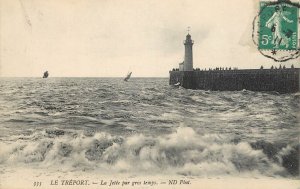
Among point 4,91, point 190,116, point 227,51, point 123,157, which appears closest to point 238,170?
point 190,116

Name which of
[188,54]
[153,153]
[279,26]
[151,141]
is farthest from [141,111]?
[279,26]

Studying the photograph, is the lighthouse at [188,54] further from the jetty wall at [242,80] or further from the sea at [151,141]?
the sea at [151,141]

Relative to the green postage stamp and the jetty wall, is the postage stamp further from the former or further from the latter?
the jetty wall

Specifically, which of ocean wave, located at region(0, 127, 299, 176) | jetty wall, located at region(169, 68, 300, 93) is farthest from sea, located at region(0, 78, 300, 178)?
jetty wall, located at region(169, 68, 300, 93)

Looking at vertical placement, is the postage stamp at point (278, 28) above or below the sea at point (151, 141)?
above

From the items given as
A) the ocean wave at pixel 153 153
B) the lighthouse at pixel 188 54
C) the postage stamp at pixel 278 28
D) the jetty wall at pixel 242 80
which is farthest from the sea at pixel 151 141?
the jetty wall at pixel 242 80

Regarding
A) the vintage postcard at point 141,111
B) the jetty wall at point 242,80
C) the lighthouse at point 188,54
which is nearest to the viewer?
the vintage postcard at point 141,111

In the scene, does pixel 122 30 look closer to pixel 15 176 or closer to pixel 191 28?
pixel 191 28

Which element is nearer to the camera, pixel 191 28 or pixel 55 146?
pixel 55 146
